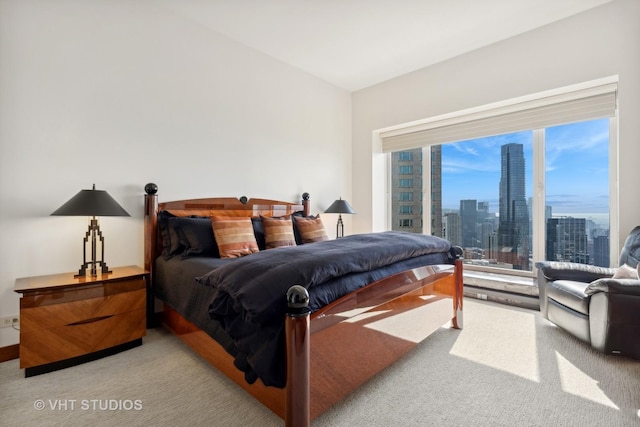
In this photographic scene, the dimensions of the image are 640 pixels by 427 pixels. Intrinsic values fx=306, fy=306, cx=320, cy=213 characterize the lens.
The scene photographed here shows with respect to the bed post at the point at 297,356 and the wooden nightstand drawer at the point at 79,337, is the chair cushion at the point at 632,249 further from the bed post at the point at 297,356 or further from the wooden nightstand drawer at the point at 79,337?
the wooden nightstand drawer at the point at 79,337

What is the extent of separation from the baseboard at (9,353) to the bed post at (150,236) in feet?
2.68

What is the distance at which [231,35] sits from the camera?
324 centimetres

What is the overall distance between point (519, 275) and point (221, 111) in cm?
380

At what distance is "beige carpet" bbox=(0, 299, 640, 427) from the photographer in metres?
1.51

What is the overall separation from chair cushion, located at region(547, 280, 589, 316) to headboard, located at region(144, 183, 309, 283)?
103 inches

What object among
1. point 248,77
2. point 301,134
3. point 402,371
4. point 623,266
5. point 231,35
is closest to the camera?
point 402,371

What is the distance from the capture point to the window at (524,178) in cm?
307

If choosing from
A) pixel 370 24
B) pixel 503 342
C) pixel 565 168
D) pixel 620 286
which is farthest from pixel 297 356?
pixel 565 168

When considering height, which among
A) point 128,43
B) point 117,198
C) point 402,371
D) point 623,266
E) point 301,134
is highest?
point 128,43

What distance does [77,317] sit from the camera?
1.98 m

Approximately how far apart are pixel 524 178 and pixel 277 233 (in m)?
2.87

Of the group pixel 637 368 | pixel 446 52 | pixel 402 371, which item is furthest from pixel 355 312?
pixel 446 52

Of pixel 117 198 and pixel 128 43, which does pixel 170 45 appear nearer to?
pixel 128 43

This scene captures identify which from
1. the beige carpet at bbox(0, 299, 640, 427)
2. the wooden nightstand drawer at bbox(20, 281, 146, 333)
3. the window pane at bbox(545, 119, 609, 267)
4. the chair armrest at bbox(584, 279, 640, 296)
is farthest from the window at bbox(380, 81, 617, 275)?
the wooden nightstand drawer at bbox(20, 281, 146, 333)
